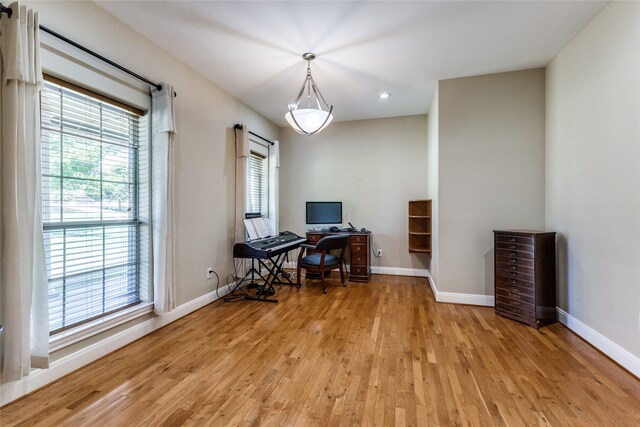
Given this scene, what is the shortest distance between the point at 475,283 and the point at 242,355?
282cm

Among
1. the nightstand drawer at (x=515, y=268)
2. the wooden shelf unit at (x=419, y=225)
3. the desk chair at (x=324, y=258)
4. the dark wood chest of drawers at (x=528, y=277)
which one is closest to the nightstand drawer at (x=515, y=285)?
the dark wood chest of drawers at (x=528, y=277)

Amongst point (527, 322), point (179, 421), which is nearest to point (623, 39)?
point (527, 322)

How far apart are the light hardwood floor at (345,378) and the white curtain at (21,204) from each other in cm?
39

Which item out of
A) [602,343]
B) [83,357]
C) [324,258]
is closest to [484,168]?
[602,343]

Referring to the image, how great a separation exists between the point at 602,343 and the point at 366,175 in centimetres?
359

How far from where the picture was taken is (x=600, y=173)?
224 centimetres

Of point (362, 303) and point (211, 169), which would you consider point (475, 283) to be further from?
point (211, 169)

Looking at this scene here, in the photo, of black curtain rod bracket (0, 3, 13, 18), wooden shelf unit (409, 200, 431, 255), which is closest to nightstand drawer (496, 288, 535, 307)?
wooden shelf unit (409, 200, 431, 255)

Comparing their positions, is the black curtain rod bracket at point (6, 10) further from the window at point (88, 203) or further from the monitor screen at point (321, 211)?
the monitor screen at point (321, 211)

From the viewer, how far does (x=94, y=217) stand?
7.20 feet

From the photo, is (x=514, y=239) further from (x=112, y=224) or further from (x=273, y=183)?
(x=112, y=224)

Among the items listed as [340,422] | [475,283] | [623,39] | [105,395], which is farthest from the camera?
[475,283]

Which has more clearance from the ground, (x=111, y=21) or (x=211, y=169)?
(x=111, y=21)

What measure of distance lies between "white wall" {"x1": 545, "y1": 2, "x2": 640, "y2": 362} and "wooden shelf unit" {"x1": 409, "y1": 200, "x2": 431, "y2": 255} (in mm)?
1724
